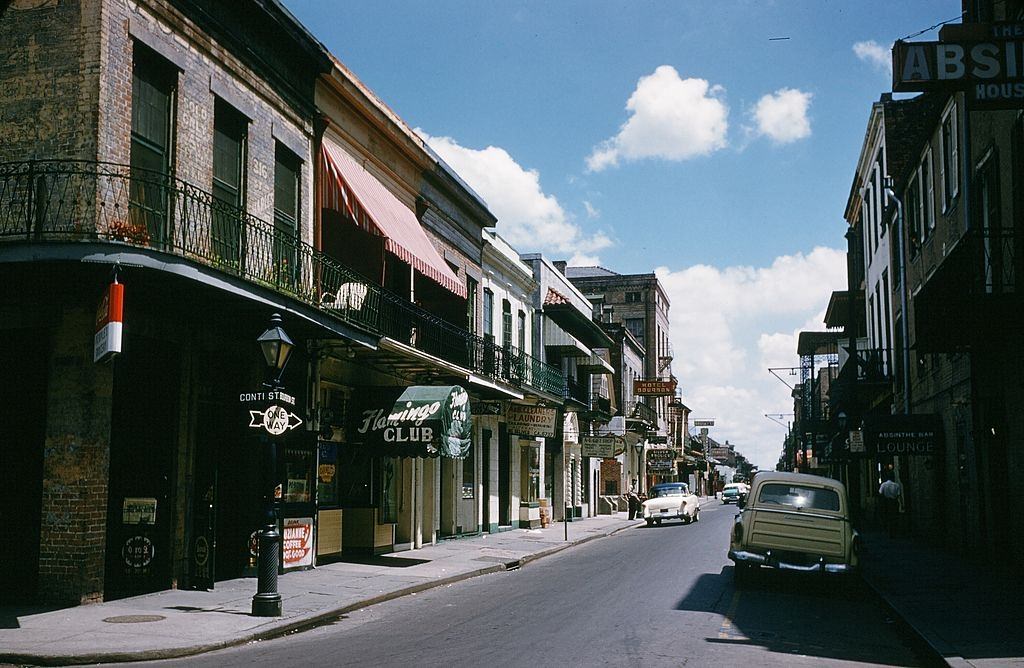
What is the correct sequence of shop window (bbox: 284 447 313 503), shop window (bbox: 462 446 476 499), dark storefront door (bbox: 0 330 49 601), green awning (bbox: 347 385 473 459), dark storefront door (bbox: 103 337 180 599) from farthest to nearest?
1. shop window (bbox: 462 446 476 499)
2. green awning (bbox: 347 385 473 459)
3. shop window (bbox: 284 447 313 503)
4. dark storefront door (bbox: 103 337 180 599)
5. dark storefront door (bbox: 0 330 49 601)

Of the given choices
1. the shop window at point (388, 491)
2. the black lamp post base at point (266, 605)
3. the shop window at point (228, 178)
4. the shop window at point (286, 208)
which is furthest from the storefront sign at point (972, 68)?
the shop window at point (388, 491)

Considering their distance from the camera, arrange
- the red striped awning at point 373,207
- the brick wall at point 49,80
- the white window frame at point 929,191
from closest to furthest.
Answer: the brick wall at point 49,80 → the red striped awning at point 373,207 → the white window frame at point 929,191

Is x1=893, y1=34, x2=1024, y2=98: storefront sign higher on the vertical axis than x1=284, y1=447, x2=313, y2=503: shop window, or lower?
higher

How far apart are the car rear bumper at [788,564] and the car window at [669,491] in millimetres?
23845

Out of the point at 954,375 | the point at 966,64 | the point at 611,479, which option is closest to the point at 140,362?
the point at 966,64

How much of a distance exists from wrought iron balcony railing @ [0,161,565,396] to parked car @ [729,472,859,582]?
24.4ft

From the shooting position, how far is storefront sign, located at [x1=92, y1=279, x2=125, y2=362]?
11430 millimetres

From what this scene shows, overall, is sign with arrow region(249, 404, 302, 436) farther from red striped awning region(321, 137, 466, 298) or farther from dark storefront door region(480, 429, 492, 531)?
dark storefront door region(480, 429, 492, 531)

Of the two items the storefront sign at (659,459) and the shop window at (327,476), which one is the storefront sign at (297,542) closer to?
the shop window at (327,476)

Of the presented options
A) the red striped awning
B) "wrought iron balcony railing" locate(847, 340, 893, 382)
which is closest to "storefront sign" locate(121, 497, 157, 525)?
the red striped awning

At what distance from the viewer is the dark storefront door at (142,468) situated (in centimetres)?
1373

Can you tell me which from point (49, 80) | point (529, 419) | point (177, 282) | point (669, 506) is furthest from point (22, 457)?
point (669, 506)

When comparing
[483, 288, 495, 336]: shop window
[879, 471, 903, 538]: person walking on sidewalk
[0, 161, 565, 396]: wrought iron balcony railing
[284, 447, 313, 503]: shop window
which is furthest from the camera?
[483, 288, 495, 336]: shop window

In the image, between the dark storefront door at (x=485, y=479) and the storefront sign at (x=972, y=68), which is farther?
the dark storefront door at (x=485, y=479)
